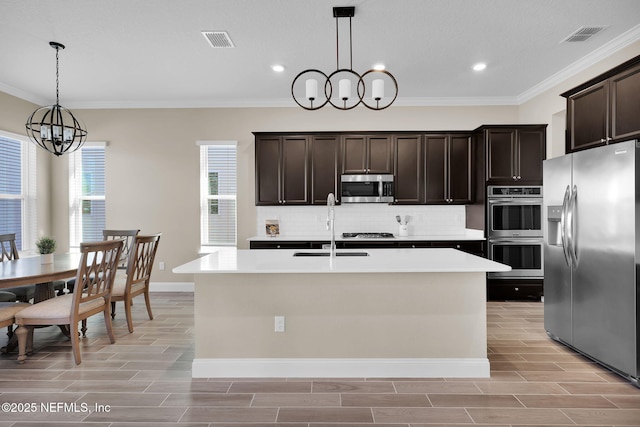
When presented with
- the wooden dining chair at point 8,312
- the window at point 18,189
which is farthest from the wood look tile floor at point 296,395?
the window at point 18,189

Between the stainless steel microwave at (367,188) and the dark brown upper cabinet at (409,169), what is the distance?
5.4 inches

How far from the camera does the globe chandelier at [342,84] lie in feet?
8.98

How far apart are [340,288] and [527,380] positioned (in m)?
1.49

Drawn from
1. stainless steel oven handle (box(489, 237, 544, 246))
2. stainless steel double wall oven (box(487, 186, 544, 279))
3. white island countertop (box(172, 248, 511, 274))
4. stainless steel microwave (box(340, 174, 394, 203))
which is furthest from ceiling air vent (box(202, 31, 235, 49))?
stainless steel oven handle (box(489, 237, 544, 246))

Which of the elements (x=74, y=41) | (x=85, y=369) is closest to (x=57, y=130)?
(x=74, y=41)

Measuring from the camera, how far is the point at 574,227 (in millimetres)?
3107

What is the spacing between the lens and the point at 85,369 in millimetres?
2922

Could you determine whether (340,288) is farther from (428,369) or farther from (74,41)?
(74,41)

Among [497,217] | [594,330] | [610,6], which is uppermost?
[610,6]

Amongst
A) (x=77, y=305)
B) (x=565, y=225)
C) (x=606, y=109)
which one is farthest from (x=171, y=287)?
(x=606, y=109)

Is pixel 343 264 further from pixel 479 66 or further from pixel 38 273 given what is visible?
pixel 479 66

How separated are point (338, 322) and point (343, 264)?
455 mm

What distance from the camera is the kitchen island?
277cm

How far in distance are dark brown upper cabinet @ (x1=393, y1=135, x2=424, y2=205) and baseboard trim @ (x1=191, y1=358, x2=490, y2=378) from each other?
9.52ft
